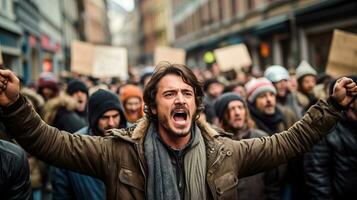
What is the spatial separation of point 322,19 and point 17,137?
46.5ft

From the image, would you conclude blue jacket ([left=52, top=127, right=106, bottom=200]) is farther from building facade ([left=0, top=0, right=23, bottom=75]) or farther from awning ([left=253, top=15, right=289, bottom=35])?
awning ([left=253, top=15, right=289, bottom=35])

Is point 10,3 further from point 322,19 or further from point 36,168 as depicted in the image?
point 322,19

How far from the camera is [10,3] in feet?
40.2

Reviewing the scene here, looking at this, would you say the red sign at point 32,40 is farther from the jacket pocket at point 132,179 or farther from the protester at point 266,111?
the jacket pocket at point 132,179

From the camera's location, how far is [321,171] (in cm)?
389

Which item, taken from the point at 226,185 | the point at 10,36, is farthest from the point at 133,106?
the point at 10,36

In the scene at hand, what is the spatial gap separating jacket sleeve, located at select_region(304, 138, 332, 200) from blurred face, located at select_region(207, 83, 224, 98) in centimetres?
333

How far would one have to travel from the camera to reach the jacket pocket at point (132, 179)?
240 centimetres

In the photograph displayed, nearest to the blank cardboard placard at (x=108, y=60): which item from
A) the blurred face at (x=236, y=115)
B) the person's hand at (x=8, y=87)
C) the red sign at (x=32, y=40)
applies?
the blurred face at (x=236, y=115)

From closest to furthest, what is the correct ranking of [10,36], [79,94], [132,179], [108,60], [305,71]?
1. [132,179]
2. [79,94]
3. [305,71]
4. [108,60]
5. [10,36]

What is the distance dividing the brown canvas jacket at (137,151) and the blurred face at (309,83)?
3926mm

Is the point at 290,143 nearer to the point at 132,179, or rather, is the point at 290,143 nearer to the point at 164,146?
the point at 164,146

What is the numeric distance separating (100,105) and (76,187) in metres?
0.69

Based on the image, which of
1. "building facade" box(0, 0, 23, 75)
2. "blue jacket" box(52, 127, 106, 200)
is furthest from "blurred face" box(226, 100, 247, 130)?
"building facade" box(0, 0, 23, 75)
